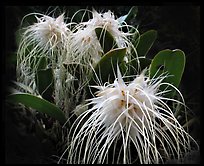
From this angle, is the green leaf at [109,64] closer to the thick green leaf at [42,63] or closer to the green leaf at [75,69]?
the green leaf at [75,69]

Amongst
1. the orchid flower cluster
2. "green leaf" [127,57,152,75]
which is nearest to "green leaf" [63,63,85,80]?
the orchid flower cluster

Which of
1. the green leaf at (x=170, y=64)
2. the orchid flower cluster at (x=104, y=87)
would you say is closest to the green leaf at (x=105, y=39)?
the orchid flower cluster at (x=104, y=87)

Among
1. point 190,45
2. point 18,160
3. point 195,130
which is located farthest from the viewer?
point 190,45

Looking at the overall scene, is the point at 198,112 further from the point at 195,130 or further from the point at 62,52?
the point at 62,52

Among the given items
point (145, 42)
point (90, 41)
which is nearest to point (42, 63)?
point (90, 41)

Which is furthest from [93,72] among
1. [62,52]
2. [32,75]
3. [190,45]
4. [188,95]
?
[190,45]

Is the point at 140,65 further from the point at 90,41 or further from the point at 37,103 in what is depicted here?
the point at 37,103
